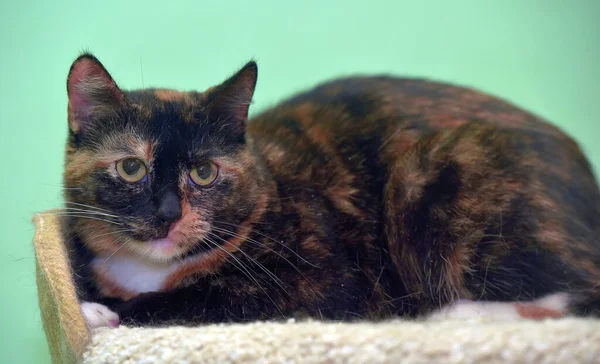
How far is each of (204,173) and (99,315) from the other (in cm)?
36

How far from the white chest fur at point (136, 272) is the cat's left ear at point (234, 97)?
1.17 ft

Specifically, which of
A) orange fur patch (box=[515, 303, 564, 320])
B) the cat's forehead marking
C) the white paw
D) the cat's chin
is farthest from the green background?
orange fur patch (box=[515, 303, 564, 320])

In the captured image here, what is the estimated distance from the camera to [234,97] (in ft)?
4.02

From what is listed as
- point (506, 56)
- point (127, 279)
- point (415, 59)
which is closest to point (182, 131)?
point (127, 279)

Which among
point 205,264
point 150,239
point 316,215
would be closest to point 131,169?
point 150,239

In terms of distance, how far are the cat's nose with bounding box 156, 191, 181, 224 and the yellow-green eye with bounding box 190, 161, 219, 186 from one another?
0.32ft

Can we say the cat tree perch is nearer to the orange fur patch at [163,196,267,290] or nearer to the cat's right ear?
the orange fur patch at [163,196,267,290]

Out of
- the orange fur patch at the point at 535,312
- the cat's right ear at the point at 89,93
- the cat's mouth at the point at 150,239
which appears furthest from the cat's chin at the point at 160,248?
the orange fur patch at the point at 535,312

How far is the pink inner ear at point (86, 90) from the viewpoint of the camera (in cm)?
111

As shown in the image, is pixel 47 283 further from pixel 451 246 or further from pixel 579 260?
pixel 579 260

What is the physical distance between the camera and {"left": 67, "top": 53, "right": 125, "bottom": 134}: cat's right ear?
3.62 ft

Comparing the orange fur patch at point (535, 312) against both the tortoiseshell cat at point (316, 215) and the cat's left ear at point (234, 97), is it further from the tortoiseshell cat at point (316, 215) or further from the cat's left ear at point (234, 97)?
the cat's left ear at point (234, 97)

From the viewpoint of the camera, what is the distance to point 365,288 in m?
1.28

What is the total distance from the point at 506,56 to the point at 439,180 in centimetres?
91
